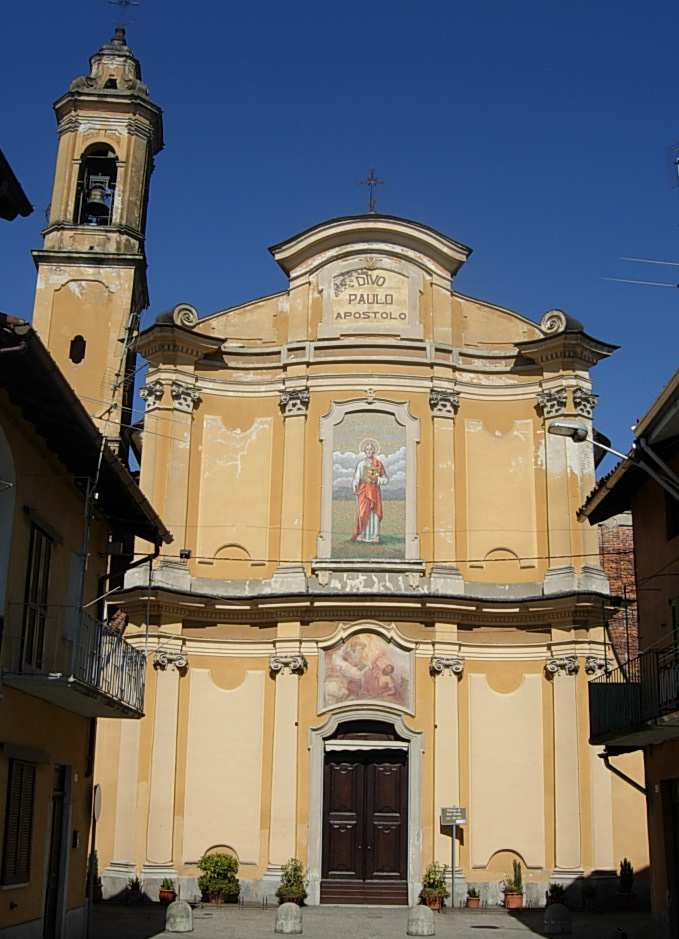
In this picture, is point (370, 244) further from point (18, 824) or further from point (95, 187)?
point (18, 824)

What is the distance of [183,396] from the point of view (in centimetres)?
2848

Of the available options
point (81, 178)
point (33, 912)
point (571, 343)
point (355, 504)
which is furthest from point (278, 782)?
point (81, 178)

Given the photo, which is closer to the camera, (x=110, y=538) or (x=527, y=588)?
(x=110, y=538)

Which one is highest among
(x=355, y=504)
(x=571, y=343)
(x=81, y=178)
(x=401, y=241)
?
(x=81, y=178)

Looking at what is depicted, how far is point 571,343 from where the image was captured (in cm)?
2811

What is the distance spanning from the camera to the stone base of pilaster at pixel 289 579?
2677cm

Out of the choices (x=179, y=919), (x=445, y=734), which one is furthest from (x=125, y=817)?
(x=445, y=734)

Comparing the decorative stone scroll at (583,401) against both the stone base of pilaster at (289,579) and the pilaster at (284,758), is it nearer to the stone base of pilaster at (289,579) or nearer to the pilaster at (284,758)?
the stone base of pilaster at (289,579)

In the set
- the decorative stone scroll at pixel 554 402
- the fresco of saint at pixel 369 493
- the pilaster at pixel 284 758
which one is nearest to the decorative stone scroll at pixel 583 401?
the decorative stone scroll at pixel 554 402

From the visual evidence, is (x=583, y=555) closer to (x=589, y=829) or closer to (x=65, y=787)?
(x=589, y=829)

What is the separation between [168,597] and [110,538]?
21.5ft

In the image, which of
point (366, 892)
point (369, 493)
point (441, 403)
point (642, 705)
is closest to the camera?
point (642, 705)

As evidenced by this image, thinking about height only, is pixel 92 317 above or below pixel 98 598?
above

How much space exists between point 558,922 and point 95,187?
2232cm
